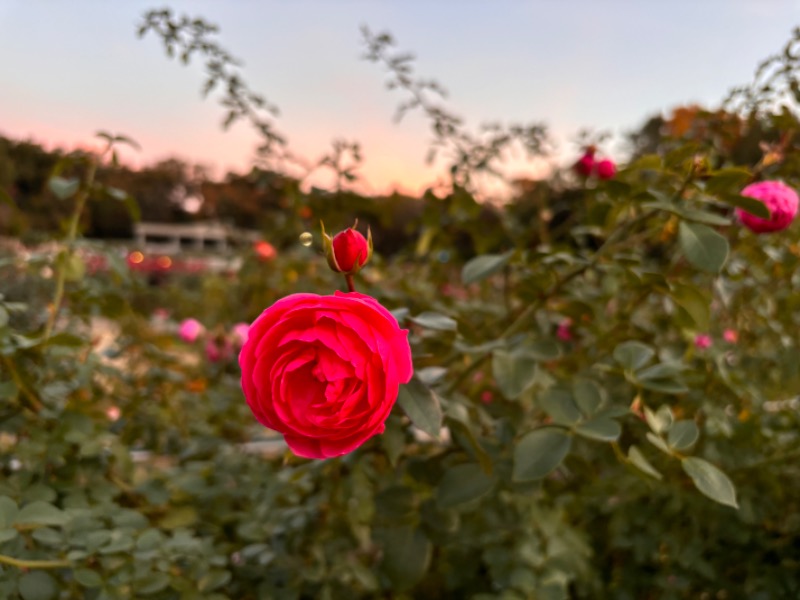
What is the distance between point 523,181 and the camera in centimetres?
136

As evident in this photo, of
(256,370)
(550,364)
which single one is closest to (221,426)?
(550,364)

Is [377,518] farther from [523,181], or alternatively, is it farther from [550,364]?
[523,181]

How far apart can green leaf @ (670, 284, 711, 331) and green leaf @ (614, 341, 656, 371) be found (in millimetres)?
55

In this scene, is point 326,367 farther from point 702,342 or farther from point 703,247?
point 702,342

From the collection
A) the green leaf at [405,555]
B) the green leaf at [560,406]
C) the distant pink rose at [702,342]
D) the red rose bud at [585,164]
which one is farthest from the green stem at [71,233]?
the distant pink rose at [702,342]

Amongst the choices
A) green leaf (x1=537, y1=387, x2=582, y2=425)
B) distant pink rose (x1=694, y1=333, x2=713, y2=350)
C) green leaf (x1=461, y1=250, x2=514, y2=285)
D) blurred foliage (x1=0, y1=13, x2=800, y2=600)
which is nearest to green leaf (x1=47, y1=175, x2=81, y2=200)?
blurred foliage (x1=0, y1=13, x2=800, y2=600)

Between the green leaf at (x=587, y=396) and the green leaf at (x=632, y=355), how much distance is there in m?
0.04

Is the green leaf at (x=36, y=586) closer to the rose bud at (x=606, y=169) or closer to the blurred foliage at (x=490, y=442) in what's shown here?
the blurred foliage at (x=490, y=442)

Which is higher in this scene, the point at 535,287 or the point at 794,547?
the point at 535,287

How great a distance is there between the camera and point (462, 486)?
0.64 m

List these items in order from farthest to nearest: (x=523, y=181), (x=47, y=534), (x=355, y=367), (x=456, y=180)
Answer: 1. (x=523, y=181)
2. (x=456, y=180)
3. (x=47, y=534)
4. (x=355, y=367)

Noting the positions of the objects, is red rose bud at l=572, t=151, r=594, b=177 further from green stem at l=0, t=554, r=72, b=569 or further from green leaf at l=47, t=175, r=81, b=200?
green stem at l=0, t=554, r=72, b=569

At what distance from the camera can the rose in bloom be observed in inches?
25.2

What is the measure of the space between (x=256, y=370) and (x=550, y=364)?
2.59 ft
